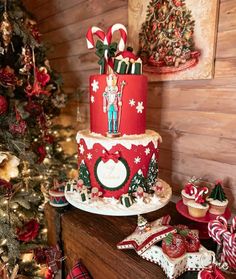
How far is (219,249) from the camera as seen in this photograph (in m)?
0.87

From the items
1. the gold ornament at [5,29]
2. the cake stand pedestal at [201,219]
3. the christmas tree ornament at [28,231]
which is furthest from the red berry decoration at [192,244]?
the gold ornament at [5,29]

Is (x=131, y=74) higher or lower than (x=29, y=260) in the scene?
higher

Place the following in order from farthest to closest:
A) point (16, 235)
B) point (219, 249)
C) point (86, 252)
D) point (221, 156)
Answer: point (16, 235), point (221, 156), point (86, 252), point (219, 249)

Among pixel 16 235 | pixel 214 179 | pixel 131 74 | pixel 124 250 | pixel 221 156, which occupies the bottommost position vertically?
pixel 16 235

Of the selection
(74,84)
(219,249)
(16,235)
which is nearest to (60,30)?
(74,84)

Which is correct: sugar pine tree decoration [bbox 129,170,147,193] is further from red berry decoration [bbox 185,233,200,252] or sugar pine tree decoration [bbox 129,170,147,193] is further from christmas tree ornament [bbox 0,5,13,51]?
christmas tree ornament [bbox 0,5,13,51]

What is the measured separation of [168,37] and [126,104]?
19.8 inches

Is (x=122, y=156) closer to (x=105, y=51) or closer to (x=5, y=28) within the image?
(x=105, y=51)

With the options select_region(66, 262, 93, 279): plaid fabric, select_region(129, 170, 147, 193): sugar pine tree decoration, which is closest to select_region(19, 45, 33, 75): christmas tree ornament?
select_region(129, 170, 147, 193): sugar pine tree decoration

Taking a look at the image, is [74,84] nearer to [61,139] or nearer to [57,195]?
[61,139]

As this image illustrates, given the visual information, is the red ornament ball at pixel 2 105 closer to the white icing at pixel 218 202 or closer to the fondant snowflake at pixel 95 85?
the fondant snowflake at pixel 95 85

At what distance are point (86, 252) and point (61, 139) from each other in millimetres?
1219

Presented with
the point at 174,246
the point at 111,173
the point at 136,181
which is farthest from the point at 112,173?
the point at 174,246

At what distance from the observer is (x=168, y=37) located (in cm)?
133
